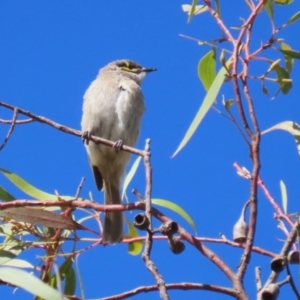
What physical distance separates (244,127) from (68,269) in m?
0.94

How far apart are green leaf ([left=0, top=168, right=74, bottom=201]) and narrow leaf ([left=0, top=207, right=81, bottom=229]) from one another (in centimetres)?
34

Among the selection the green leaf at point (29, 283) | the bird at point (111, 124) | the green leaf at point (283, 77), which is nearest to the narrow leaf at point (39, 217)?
the green leaf at point (29, 283)

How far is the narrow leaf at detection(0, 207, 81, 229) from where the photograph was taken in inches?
72.8

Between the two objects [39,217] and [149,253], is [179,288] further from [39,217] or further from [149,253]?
[39,217]

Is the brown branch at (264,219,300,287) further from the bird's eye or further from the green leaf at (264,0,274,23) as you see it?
the bird's eye

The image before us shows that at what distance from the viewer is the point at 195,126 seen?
1603 millimetres

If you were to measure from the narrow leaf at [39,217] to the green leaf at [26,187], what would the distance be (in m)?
0.34

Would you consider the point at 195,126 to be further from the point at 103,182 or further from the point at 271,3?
the point at 103,182

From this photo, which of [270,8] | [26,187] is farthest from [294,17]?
[26,187]

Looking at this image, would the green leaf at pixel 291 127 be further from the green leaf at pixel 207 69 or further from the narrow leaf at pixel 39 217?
the narrow leaf at pixel 39 217

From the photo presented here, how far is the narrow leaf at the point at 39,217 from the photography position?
185 cm

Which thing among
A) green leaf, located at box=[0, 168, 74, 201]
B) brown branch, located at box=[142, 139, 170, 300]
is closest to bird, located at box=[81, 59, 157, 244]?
green leaf, located at box=[0, 168, 74, 201]

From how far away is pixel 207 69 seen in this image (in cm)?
207

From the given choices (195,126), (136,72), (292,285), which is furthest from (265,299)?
(136,72)
